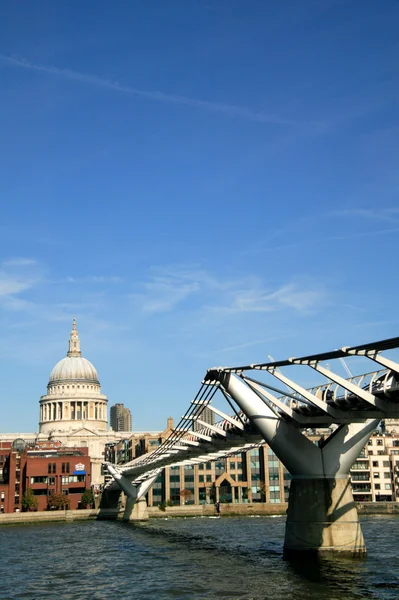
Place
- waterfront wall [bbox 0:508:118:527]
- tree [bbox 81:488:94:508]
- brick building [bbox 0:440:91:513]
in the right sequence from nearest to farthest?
waterfront wall [bbox 0:508:118:527]
brick building [bbox 0:440:91:513]
tree [bbox 81:488:94:508]

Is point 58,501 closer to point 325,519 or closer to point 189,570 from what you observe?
point 189,570

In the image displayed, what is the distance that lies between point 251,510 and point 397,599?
296 feet

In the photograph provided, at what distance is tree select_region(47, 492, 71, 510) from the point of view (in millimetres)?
127250

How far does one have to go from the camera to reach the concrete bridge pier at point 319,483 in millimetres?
48219

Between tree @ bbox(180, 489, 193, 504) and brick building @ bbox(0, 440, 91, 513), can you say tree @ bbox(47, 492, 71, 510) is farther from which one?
tree @ bbox(180, 489, 193, 504)

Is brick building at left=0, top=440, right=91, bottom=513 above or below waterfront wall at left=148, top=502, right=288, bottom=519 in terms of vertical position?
above

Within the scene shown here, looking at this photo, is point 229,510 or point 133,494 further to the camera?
point 229,510

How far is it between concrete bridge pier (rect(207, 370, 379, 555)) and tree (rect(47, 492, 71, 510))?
84455 millimetres

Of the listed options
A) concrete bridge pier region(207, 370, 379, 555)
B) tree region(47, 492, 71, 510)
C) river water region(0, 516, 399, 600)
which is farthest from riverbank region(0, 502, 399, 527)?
concrete bridge pier region(207, 370, 379, 555)

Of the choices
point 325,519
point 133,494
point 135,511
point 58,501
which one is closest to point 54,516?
point 58,501

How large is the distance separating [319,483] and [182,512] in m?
78.3

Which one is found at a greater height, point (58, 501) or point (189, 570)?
point (189, 570)

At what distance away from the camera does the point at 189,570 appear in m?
46.9

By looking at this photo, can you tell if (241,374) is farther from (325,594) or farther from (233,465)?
(233,465)
